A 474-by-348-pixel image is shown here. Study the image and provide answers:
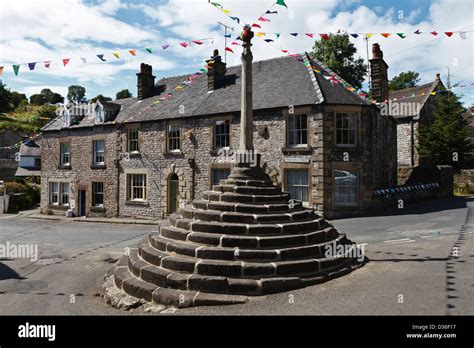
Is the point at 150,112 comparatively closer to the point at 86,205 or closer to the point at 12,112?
the point at 86,205

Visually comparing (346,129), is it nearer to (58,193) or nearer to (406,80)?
(58,193)

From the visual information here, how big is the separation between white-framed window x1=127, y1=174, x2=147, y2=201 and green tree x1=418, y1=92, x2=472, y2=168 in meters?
19.9

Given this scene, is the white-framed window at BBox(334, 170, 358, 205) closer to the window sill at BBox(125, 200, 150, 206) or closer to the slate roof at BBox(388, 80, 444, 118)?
the window sill at BBox(125, 200, 150, 206)

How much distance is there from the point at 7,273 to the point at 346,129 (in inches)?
544

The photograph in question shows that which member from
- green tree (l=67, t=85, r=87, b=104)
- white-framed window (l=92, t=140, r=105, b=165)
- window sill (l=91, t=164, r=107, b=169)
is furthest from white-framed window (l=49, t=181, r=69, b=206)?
green tree (l=67, t=85, r=87, b=104)

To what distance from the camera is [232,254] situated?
6801 mm

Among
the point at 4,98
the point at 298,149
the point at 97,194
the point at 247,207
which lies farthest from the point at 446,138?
the point at 4,98

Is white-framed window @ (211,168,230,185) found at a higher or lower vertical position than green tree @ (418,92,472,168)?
lower

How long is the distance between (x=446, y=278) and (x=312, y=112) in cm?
1016

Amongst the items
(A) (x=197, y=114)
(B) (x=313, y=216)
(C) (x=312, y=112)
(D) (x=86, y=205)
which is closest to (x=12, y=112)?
(D) (x=86, y=205)

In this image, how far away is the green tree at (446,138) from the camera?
24.3m

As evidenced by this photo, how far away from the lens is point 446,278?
6.45 metres

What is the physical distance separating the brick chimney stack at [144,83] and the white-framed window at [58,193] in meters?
7.97

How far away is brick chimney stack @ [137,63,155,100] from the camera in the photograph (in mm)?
22156
